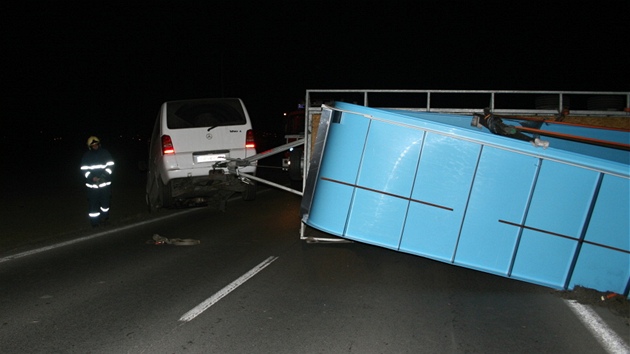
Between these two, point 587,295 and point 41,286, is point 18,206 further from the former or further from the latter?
point 587,295

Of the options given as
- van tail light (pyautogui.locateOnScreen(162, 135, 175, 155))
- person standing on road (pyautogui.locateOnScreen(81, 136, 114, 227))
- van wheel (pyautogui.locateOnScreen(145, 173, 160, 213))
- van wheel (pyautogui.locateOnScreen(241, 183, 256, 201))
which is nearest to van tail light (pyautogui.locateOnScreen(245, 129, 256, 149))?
van wheel (pyautogui.locateOnScreen(241, 183, 256, 201))

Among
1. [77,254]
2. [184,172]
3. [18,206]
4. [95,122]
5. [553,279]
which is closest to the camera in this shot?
[553,279]

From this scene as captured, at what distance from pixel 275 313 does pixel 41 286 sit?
302 cm

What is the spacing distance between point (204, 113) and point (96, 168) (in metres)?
2.30

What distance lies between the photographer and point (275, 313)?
17.3 feet

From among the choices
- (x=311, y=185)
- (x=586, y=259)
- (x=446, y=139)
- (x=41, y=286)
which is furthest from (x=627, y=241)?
(x=41, y=286)

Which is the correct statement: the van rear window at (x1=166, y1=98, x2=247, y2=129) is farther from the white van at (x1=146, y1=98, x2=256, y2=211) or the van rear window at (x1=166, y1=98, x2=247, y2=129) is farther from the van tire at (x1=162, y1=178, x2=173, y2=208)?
the van tire at (x1=162, y1=178, x2=173, y2=208)

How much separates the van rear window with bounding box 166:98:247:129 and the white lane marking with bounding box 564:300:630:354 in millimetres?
6422

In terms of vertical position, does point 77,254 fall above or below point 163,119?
below

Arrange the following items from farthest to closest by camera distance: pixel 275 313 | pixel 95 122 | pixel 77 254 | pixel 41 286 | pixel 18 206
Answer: pixel 95 122, pixel 18 206, pixel 77 254, pixel 41 286, pixel 275 313

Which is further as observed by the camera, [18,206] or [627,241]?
[18,206]

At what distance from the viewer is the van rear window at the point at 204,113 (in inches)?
378

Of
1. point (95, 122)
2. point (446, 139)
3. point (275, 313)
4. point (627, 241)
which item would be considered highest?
point (446, 139)

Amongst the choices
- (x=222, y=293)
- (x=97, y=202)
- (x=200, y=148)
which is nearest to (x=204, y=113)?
(x=200, y=148)
